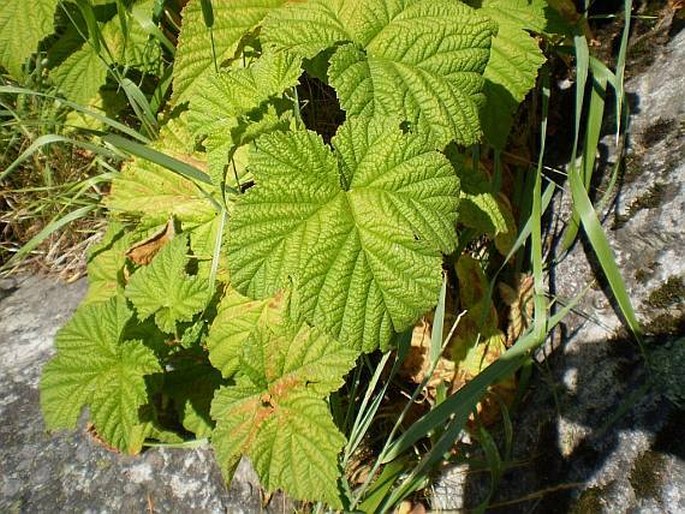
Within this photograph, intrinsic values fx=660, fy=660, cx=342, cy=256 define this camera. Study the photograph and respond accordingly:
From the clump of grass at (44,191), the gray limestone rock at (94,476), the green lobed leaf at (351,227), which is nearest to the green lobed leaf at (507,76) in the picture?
the green lobed leaf at (351,227)

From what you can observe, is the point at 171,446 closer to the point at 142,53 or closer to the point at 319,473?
the point at 319,473

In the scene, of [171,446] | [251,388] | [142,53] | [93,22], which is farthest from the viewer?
[142,53]

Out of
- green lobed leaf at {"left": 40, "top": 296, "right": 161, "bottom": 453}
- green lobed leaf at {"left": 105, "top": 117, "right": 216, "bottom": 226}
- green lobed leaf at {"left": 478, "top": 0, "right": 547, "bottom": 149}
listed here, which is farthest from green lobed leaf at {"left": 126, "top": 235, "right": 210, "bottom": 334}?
green lobed leaf at {"left": 478, "top": 0, "right": 547, "bottom": 149}

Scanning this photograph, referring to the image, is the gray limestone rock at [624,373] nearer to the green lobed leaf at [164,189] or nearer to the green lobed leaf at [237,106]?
the green lobed leaf at [237,106]

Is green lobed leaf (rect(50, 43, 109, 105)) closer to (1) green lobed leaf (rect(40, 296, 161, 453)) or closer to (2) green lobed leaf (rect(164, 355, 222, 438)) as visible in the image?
(1) green lobed leaf (rect(40, 296, 161, 453))

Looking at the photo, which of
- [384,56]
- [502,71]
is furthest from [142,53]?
[502,71]

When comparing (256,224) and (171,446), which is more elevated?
(256,224)

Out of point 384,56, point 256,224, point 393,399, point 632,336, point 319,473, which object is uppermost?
point 384,56
